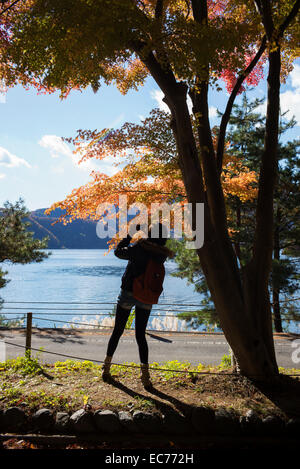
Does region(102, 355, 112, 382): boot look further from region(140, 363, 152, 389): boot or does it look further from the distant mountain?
the distant mountain

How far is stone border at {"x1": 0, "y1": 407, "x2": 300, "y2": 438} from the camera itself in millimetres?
3443

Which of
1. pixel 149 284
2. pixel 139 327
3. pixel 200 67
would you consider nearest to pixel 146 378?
pixel 139 327

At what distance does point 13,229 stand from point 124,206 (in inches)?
314

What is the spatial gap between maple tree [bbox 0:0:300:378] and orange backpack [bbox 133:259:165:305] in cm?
77

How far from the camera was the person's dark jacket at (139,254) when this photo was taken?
412 centimetres

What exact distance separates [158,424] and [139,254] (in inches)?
74.9

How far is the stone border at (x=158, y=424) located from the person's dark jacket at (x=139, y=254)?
1450 mm

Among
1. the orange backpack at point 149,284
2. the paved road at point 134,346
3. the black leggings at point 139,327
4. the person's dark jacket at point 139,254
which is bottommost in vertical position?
the paved road at point 134,346

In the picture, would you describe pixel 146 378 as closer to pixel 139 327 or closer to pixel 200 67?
pixel 139 327

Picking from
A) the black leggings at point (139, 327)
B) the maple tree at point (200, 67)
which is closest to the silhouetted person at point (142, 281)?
the black leggings at point (139, 327)

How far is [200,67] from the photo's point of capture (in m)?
4.11

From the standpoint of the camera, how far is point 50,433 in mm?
3473

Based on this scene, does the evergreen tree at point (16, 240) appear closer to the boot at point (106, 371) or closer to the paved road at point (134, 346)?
the paved road at point (134, 346)

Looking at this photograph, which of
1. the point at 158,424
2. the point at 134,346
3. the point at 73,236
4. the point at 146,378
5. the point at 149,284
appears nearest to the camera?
the point at 158,424
